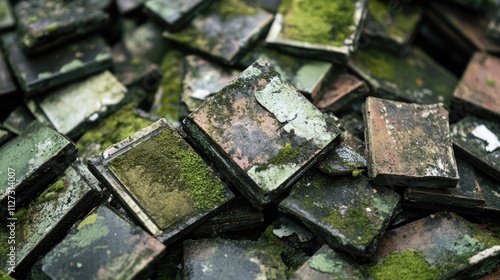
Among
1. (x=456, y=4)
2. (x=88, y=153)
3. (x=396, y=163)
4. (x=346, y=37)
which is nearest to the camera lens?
(x=396, y=163)

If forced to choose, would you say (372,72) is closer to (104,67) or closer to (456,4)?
(456,4)

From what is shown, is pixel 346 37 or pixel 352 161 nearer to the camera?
pixel 352 161

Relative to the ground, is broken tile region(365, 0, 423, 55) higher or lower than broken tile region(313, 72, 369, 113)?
higher

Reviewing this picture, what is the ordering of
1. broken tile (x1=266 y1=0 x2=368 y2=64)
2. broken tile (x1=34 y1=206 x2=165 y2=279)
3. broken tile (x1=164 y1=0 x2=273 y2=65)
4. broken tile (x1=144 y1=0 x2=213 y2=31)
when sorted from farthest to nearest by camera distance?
1. broken tile (x1=144 y1=0 x2=213 y2=31)
2. broken tile (x1=164 y1=0 x2=273 y2=65)
3. broken tile (x1=266 y1=0 x2=368 y2=64)
4. broken tile (x1=34 y1=206 x2=165 y2=279)

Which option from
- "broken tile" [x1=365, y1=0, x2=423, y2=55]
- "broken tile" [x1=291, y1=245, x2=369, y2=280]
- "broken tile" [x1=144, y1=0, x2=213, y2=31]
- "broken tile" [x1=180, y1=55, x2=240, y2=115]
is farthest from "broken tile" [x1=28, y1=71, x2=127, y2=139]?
"broken tile" [x1=365, y1=0, x2=423, y2=55]

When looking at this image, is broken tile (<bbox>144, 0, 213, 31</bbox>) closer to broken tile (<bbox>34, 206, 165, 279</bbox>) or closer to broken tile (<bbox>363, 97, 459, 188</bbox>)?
broken tile (<bbox>363, 97, 459, 188</bbox>)

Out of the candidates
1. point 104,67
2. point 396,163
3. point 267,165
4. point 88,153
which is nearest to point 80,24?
point 104,67
